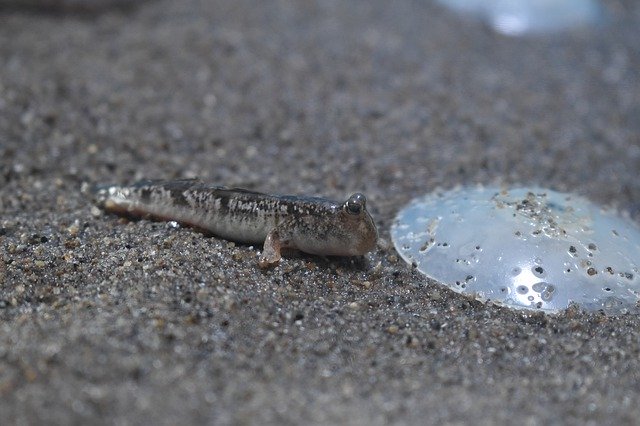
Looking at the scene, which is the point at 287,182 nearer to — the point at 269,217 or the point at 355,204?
the point at 269,217

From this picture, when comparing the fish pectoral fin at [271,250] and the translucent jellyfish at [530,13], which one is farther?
the translucent jellyfish at [530,13]

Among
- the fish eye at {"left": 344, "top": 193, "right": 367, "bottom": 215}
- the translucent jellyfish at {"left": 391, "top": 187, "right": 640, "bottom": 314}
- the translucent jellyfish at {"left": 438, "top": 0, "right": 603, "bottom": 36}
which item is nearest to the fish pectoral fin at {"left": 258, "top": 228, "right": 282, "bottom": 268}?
the fish eye at {"left": 344, "top": 193, "right": 367, "bottom": 215}

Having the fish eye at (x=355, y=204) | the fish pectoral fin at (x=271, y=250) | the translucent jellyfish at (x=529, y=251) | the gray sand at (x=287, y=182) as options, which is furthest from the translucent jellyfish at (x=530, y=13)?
the fish pectoral fin at (x=271, y=250)

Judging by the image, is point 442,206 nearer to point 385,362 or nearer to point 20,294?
point 385,362

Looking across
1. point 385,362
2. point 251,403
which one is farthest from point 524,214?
point 251,403

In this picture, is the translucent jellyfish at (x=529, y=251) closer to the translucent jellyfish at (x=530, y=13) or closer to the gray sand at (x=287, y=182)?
the gray sand at (x=287, y=182)

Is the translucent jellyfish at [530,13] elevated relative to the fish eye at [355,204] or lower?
elevated

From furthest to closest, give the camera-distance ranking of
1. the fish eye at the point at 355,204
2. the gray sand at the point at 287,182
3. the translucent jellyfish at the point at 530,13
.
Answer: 1. the translucent jellyfish at the point at 530,13
2. the fish eye at the point at 355,204
3. the gray sand at the point at 287,182
